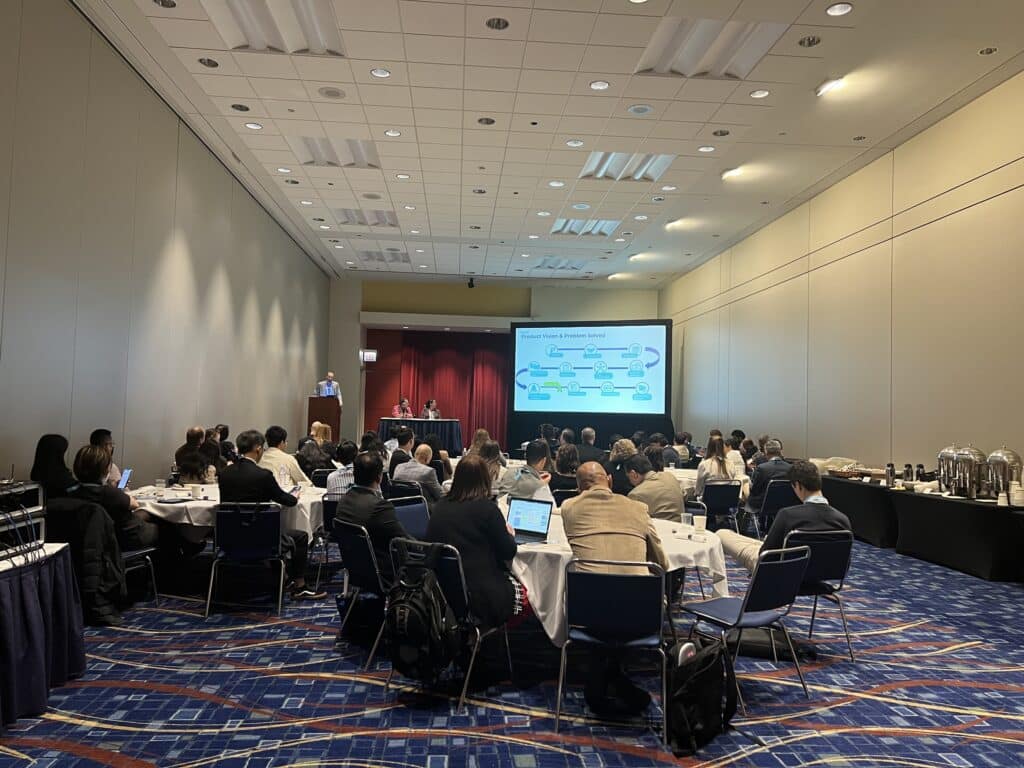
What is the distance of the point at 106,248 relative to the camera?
7.36m

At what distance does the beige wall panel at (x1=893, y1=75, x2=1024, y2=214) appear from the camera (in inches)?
294

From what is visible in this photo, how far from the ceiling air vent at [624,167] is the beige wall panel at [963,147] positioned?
10.2ft

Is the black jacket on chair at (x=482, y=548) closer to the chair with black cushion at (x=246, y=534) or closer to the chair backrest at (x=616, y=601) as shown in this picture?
the chair backrest at (x=616, y=601)

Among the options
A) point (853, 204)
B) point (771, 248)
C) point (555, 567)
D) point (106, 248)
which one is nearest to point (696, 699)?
point (555, 567)

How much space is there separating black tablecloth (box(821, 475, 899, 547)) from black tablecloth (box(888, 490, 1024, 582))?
1.63 ft

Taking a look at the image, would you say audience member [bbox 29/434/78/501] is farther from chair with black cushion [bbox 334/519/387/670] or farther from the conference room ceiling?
the conference room ceiling

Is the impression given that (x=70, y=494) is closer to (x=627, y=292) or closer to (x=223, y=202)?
(x=223, y=202)

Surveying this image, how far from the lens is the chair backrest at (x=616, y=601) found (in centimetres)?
331

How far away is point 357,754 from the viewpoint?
311 cm

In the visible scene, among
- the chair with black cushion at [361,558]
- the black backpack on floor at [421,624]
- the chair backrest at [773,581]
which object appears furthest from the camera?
the chair with black cushion at [361,558]

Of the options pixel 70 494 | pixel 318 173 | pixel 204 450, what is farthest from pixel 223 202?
pixel 70 494

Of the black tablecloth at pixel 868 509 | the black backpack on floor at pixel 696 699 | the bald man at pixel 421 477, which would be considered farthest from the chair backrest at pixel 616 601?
the black tablecloth at pixel 868 509

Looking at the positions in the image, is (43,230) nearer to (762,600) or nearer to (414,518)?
Result: (414,518)

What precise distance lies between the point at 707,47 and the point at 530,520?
530cm
